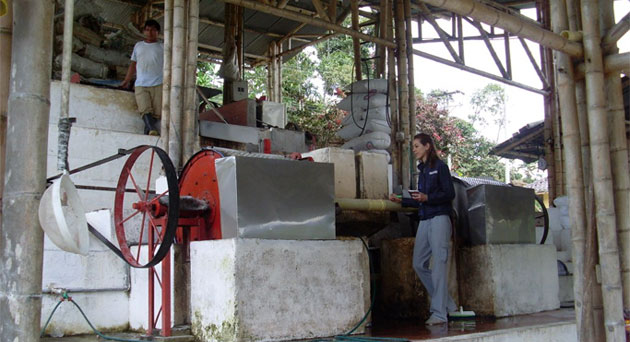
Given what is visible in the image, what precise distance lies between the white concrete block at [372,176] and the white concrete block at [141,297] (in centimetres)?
205

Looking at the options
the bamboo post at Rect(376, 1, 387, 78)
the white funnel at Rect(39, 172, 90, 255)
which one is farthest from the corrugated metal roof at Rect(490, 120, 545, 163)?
the white funnel at Rect(39, 172, 90, 255)

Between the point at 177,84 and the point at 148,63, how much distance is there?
1076 millimetres

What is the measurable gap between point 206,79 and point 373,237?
14735 mm

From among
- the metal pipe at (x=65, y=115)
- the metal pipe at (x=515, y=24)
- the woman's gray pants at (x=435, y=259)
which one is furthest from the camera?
the woman's gray pants at (x=435, y=259)

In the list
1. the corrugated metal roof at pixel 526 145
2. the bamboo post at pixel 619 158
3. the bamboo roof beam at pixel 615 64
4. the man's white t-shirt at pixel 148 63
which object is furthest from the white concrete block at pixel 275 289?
the corrugated metal roof at pixel 526 145

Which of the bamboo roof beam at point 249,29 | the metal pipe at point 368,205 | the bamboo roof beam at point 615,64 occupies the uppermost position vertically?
the bamboo roof beam at point 249,29

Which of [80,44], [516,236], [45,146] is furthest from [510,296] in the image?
[80,44]

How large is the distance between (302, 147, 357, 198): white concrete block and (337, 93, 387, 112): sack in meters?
3.88

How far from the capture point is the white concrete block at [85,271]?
5.23 meters

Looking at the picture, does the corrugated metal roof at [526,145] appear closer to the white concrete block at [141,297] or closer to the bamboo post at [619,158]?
the bamboo post at [619,158]

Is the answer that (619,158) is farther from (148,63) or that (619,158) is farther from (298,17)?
(148,63)

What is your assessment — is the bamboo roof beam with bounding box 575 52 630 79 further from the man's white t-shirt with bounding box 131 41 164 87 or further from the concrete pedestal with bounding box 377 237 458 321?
the man's white t-shirt with bounding box 131 41 164 87

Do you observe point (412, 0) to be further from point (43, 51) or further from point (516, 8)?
point (43, 51)

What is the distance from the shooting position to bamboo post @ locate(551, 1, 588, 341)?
4484 millimetres
